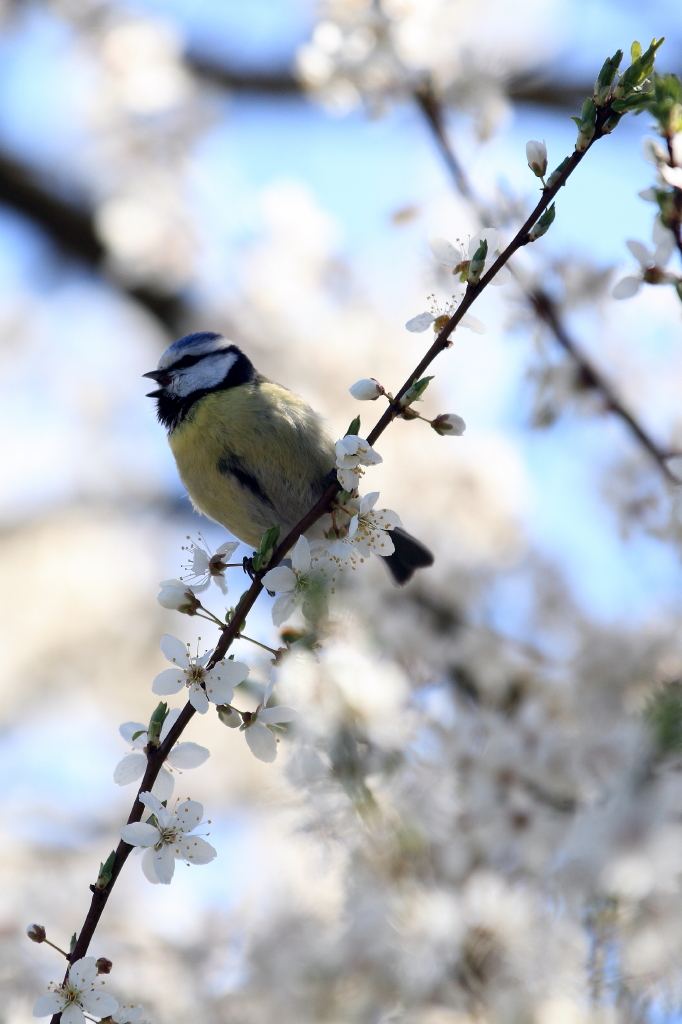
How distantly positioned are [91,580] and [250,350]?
1.86 m

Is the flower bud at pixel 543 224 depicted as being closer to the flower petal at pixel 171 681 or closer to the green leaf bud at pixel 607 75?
the green leaf bud at pixel 607 75

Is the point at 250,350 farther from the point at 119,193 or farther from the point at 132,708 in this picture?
the point at 132,708

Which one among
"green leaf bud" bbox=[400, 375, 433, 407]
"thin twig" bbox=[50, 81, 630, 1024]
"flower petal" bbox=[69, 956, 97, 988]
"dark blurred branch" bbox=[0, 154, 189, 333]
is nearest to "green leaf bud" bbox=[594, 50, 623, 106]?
"thin twig" bbox=[50, 81, 630, 1024]

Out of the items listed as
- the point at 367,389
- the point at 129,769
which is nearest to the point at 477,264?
the point at 367,389

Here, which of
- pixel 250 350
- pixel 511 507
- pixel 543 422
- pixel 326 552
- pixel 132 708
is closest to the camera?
pixel 326 552

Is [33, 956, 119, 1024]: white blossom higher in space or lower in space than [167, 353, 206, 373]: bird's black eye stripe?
lower

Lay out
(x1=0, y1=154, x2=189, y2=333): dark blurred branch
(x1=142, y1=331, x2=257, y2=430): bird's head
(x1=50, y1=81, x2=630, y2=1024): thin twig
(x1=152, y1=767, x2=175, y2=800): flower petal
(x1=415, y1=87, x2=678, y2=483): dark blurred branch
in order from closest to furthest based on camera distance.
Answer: (x1=50, y1=81, x2=630, y2=1024): thin twig < (x1=152, y1=767, x2=175, y2=800): flower petal < (x1=415, y1=87, x2=678, y2=483): dark blurred branch < (x1=142, y1=331, x2=257, y2=430): bird's head < (x1=0, y1=154, x2=189, y2=333): dark blurred branch

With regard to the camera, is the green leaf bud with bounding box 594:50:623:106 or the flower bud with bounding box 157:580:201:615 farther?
the flower bud with bounding box 157:580:201:615

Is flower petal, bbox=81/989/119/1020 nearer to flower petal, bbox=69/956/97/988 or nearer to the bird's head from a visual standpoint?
flower petal, bbox=69/956/97/988

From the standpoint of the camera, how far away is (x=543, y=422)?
1.93m

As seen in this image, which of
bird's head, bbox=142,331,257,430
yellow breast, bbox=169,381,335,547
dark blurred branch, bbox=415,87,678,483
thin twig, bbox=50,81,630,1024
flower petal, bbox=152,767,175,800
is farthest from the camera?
bird's head, bbox=142,331,257,430

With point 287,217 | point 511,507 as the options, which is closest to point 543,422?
point 511,507

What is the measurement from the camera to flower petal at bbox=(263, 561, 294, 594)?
1102 millimetres

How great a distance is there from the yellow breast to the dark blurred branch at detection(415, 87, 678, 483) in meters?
0.55
